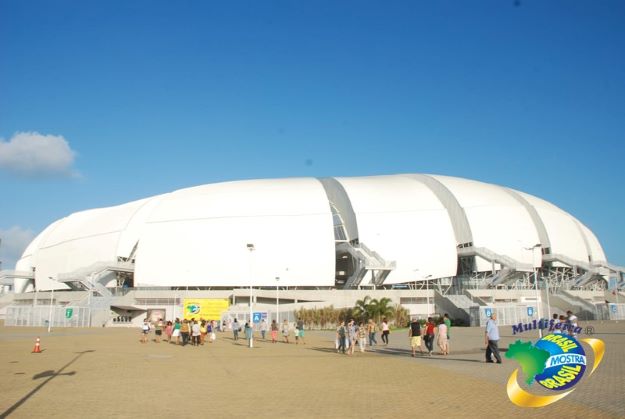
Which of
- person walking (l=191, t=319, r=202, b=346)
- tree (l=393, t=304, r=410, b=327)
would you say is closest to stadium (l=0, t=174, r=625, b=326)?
tree (l=393, t=304, r=410, b=327)

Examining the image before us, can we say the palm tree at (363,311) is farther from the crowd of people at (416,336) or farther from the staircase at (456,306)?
the crowd of people at (416,336)

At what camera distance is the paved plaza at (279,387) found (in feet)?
31.0

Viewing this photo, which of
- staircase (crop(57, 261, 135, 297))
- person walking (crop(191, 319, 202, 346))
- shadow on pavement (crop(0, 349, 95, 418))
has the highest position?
staircase (crop(57, 261, 135, 297))

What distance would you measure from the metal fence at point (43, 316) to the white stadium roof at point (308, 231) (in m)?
10.5

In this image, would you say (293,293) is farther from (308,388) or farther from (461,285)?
(308,388)

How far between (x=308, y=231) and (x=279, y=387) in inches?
1873

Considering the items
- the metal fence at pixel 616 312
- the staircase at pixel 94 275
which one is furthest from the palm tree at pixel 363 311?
the staircase at pixel 94 275

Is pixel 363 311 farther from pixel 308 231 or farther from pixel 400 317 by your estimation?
pixel 308 231

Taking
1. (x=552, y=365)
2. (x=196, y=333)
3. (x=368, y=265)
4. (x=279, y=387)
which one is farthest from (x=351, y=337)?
(x=368, y=265)

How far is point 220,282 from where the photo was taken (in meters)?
58.4

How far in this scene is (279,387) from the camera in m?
12.4

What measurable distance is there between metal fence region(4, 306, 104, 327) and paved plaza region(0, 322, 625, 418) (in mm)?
31424

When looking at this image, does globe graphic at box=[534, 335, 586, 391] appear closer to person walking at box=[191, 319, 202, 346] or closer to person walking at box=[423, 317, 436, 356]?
person walking at box=[423, 317, 436, 356]

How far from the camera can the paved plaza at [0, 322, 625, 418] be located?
9461 mm
